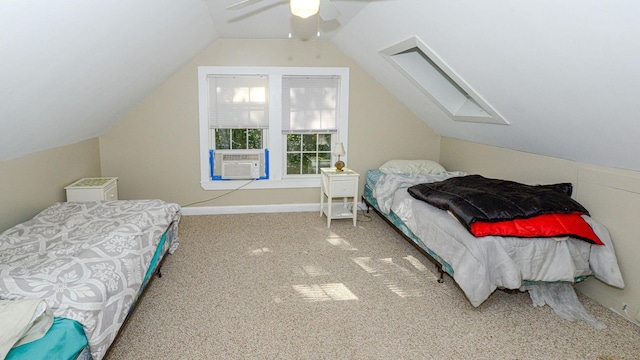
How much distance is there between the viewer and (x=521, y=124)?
3.33 m

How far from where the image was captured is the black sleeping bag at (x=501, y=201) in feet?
9.25

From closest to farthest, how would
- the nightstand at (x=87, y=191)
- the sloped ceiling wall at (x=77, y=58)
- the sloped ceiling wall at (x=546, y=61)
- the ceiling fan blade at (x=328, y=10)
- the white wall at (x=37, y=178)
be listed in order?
1. the sloped ceiling wall at (x=77, y=58)
2. the sloped ceiling wall at (x=546, y=61)
3. the ceiling fan blade at (x=328, y=10)
4. the white wall at (x=37, y=178)
5. the nightstand at (x=87, y=191)

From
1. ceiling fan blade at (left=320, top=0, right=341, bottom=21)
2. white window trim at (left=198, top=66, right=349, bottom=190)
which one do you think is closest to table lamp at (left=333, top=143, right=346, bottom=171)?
white window trim at (left=198, top=66, right=349, bottom=190)

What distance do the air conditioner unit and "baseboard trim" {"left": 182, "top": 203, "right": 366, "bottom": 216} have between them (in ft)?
1.28

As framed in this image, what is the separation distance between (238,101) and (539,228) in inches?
141

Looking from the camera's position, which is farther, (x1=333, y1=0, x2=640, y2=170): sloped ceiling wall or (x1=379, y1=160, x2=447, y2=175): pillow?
(x1=379, y1=160, x2=447, y2=175): pillow

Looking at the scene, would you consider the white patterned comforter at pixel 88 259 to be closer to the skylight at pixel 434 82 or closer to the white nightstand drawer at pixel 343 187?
the white nightstand drawer at pixel 343 187

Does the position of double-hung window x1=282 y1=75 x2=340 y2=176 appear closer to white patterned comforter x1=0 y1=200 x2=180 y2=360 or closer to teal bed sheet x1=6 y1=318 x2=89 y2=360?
white patterned comforter x1=0 y1=200 x2=180 y2=360

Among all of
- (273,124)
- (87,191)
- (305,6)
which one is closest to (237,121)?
(273,124)

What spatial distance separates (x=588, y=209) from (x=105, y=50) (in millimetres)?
3557

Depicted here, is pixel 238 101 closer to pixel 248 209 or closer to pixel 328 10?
pixel 248 209

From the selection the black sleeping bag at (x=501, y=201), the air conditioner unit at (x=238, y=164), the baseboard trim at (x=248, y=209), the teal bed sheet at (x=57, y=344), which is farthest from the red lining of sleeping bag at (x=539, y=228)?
the air conditioner unit at (x=238, y=164)

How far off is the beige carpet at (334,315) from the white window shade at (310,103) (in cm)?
184

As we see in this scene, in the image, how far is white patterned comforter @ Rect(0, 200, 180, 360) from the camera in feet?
6.21
